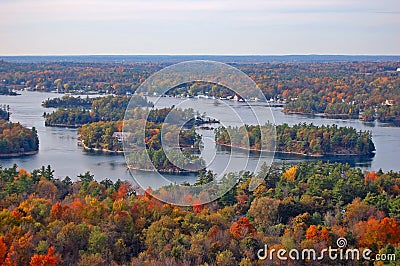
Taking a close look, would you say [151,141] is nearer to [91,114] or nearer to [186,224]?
[186,224]

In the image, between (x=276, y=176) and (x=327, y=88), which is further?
(x=327, y=88)

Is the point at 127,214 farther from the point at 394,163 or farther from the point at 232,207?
the point at 394,163

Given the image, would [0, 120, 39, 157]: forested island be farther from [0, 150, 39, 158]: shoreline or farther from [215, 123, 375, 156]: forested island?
[215, 123, 375, 156]: forested island

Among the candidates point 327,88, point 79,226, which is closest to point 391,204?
point 79,226

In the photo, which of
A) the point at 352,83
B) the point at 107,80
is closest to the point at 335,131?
the point at 352,83

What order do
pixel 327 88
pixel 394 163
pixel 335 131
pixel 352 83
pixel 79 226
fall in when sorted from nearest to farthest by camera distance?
pixel 79 226
pixel 394 163
pixel 335 131
pixel 327 88
pixel 352 83

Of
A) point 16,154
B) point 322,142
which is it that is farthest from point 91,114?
point 322,142

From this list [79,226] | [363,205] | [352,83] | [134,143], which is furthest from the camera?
[352,83]

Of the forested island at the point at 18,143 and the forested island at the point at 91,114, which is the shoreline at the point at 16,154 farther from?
the forested island at the point at 91,114

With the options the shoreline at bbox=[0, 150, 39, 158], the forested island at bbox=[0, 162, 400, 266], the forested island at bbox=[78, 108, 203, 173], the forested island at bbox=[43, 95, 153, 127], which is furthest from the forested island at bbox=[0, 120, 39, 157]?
the forested island at bbox=[0, 162, 400, 266]
